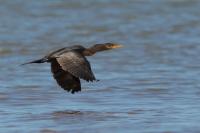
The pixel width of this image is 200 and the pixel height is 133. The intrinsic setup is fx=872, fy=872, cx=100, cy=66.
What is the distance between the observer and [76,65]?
35.7 feet

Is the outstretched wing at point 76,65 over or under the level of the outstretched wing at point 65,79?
over

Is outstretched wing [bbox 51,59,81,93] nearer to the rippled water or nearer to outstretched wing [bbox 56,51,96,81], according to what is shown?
the rippled water

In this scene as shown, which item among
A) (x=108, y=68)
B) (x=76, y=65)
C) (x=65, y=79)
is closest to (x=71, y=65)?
(x=76, y=65)

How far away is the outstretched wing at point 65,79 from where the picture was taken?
11633 millimetres

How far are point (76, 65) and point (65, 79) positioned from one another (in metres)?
0.84

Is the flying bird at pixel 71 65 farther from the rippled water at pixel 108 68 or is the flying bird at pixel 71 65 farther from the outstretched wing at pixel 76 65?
the rippled water at pixel 108 68

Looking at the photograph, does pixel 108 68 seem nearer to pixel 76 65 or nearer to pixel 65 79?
pixel 65 79

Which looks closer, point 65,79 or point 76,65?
point 76,65

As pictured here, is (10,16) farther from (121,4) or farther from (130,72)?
(130,72)

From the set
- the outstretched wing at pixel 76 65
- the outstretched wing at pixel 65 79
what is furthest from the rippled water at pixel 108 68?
the outstretched wing at pixel 76 65

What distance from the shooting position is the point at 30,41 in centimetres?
1898

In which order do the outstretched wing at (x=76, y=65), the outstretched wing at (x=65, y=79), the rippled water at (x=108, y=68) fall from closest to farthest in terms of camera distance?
the rippled water at (x=108, y=68), the outstretched wing at (x=76, y=65), the outstretched wing at (x=65, y=79)

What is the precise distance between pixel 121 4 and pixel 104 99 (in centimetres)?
1416

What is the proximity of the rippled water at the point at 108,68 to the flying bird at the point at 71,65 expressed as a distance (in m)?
0.31
